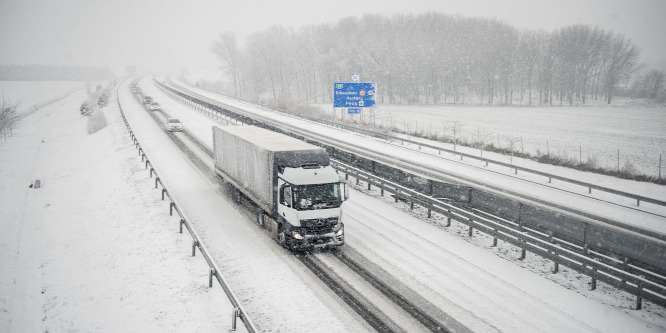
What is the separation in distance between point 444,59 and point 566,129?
45769 millimetres

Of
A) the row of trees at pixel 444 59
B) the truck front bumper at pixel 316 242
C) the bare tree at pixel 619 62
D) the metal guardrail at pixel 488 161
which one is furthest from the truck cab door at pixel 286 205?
the bare tree at pixel 619 62

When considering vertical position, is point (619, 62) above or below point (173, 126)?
above

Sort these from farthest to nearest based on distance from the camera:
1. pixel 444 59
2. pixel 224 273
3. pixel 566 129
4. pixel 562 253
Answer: pixel 444 59 → pixel 566 129 → pixel 224 273 → pixel 562 253

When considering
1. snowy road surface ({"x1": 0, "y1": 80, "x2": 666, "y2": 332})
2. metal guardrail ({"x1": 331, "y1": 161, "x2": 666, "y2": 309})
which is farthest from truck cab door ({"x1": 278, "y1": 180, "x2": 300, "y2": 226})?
metal guardrail ({"x1": 331, "y1": 161, "x2": 666, "y2": 309})

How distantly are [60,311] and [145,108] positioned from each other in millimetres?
51436

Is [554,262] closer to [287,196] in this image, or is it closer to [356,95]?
[287,196]

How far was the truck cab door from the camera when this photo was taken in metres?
13.8

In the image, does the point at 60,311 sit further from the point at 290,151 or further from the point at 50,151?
the point at 50,151

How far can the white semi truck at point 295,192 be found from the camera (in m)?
13.8

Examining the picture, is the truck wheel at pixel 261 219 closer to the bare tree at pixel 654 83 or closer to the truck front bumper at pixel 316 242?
the truck front bumper at pixel 316 242

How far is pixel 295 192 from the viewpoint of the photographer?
1394cm

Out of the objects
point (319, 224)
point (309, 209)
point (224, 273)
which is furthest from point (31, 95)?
point (319, 224)

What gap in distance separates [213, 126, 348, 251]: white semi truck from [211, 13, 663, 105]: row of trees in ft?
233

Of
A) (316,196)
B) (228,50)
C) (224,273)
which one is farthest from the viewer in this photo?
(228,50)
